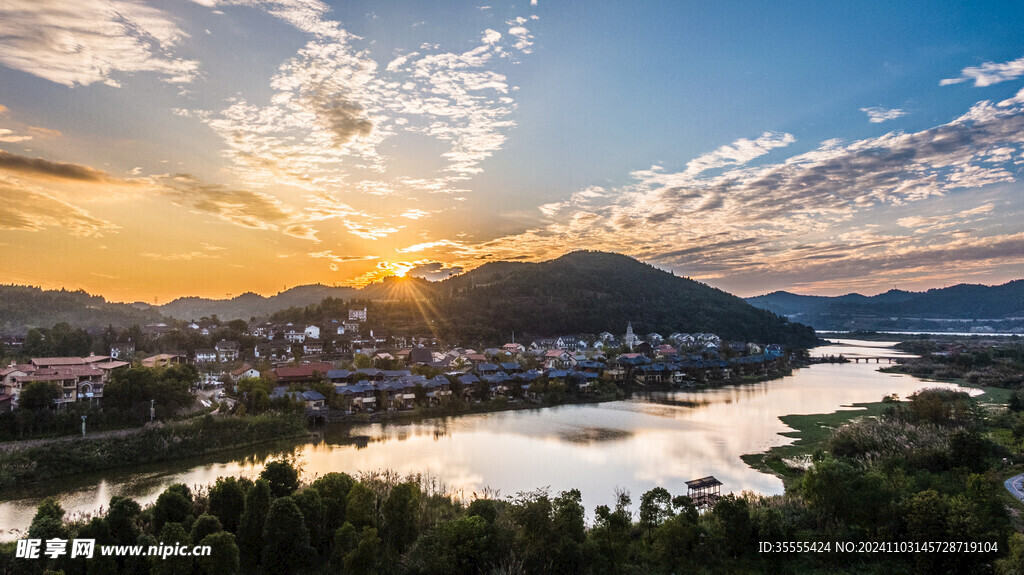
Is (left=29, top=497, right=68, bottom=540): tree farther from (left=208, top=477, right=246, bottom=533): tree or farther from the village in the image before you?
A: the village

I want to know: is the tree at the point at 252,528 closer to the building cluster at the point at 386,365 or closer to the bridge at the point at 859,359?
the building cluster at the point at 386,365

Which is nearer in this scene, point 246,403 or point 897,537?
point 897,537

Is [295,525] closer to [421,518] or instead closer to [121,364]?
[421,518]

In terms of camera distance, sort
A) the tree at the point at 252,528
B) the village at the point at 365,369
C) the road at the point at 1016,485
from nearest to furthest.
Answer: the tree at the point at 252,528
the road at the point at 1016,485
the village at the point at 365,369

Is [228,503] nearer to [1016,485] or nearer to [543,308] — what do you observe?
[1016,485]

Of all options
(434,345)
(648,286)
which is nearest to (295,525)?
(434,345)

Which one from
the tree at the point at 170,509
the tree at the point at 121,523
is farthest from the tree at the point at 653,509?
the tree at the point at 121,523
